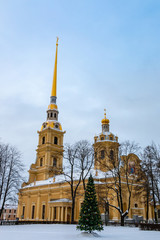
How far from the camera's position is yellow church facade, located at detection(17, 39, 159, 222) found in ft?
130

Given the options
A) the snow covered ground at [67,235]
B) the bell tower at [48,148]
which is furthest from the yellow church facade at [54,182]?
the snow covered ground at [67,235]

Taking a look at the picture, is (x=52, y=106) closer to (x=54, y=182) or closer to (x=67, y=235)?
(x=54, y=182)

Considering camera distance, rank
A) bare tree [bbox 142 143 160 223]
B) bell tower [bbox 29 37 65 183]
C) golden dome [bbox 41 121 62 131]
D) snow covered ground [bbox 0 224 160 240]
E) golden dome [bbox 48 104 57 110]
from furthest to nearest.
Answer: golden dome [bbox 48 104 57 110]
golden dome [bbox 41 121 62 131]
bell tower [bbox 29 37 65 183]
bare tree [bbox 142 143 160 223]
snow covered ground [bbox 0 224 160 240]

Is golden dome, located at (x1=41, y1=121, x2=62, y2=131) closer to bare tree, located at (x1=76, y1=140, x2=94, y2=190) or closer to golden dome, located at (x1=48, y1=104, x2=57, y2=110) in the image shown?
golden dome, located at (x1=48, y1=104, x2=57, y2=110)

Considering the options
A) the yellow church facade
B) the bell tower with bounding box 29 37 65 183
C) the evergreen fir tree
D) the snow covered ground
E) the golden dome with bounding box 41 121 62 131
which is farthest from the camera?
the golden dome with bounding box 41 121 62 131

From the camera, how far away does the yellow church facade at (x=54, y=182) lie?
39500 mm

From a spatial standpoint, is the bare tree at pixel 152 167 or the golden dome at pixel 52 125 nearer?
the bare tree at pixel 152 167

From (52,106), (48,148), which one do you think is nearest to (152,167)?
(48,148)

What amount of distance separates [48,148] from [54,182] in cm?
1100

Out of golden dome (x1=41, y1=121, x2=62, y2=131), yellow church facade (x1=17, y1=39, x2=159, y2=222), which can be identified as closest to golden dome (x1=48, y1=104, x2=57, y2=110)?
yellow church facade (x1=17, y1=39, x2=159, y2=222)

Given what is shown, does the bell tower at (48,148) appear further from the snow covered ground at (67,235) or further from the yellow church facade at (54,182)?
the snow covered ground at (67,235)

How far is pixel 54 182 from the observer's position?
4816 cm

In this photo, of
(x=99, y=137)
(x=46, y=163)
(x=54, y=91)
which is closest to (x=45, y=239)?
(x=99, y=137)

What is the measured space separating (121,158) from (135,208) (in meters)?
12.0
